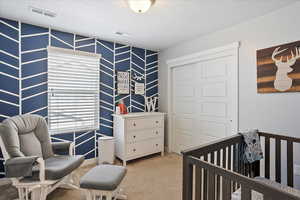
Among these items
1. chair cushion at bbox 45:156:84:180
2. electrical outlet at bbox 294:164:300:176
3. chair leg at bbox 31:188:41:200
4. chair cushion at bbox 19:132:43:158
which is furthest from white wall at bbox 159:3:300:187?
chair cushion at bbox 19:132:43:158

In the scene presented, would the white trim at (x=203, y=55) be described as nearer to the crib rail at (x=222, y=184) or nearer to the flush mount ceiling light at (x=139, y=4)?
the flush mount ceiling light at (x=139, y=4)

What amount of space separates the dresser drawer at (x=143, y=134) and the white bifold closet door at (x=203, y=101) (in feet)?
1.46

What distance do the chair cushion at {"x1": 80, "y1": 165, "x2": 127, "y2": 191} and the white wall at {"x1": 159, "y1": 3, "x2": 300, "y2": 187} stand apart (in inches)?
75.6

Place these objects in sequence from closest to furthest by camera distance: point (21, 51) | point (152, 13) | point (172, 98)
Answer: point (152, 13), point (21, 51), point (172, 98)

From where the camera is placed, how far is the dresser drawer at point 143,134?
312 centimetres

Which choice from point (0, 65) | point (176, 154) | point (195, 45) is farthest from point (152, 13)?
point (176, 154)

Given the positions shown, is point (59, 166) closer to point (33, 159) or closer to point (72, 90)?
point (33, 159)

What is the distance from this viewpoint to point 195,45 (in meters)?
3.21

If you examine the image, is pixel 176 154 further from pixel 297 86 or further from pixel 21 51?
pixel 21 51

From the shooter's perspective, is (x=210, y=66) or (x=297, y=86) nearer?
(x=297, y=86)

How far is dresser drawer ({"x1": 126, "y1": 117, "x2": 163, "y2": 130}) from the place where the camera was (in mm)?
3109

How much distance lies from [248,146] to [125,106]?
93.2 inches

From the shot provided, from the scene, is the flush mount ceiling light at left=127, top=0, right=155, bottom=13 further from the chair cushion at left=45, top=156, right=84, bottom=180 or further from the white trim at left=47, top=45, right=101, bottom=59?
the chair cushion at left=45, top=156, right=84, bottom=180

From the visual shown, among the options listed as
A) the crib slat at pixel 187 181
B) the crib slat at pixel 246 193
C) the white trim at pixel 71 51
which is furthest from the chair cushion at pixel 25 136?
the crib slat at pixel 246 193
